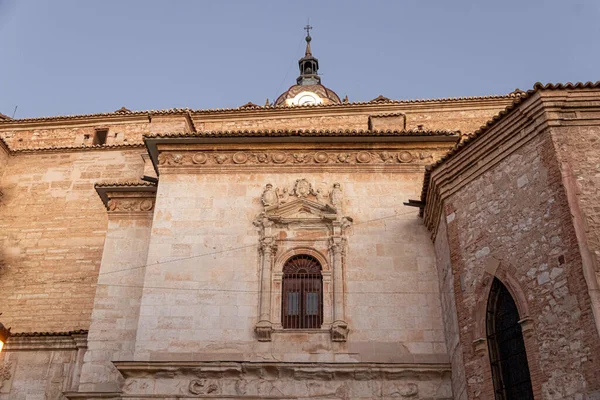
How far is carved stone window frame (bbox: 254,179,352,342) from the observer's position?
38.2 ft

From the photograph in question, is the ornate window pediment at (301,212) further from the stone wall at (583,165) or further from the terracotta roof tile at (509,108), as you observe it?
the stone wall at (583,165)

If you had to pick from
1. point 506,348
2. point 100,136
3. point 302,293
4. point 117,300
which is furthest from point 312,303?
point 100,136

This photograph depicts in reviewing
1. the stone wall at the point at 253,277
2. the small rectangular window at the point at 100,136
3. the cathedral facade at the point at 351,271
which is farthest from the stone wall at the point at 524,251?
the small rectangular window at the point at 100,136

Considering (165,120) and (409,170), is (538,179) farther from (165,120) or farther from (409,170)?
(165,120)

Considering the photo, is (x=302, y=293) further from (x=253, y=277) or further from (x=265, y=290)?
(x=253, y=277)

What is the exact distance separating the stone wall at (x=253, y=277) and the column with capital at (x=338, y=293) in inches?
5.3

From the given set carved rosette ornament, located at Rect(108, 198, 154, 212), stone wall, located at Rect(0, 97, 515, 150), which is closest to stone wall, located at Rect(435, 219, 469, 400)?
carved rosette ornament, located at Rect(108, 198, 154, 212)

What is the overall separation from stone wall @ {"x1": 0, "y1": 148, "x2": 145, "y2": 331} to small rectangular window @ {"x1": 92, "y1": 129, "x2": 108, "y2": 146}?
120 cm

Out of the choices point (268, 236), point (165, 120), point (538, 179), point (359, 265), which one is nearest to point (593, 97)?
point (538, 179)

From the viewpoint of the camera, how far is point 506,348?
9430mm

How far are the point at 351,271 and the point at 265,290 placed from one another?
5.42 feet

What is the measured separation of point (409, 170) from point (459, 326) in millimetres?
4105

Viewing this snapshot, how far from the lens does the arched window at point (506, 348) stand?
9039mm

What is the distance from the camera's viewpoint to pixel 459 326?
33.8 feet
